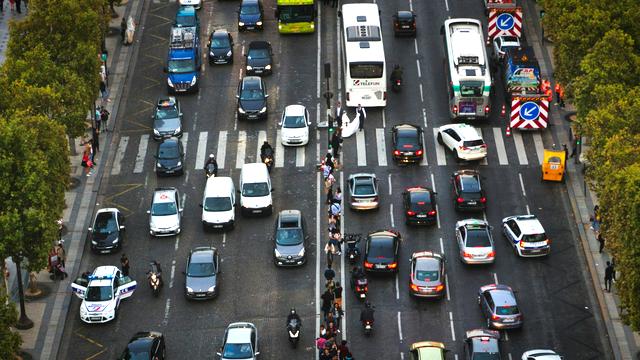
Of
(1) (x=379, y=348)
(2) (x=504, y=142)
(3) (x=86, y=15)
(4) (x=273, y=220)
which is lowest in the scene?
(1) (x=379, y=348)

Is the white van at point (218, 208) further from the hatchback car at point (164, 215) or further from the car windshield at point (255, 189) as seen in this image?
the hatchback car at point (164, 215)

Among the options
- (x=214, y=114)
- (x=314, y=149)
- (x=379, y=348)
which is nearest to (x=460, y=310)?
(x=379, y=348)

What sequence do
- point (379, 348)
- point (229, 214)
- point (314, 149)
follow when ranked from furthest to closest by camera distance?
point (314, 149)
point (229, 214)
point (379, 348)

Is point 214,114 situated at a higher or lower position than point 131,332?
higher

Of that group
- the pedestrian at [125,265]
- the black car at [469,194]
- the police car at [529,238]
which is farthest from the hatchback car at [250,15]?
the police car at [529,238]

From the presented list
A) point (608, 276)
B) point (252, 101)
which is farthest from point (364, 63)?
point (608, 276)

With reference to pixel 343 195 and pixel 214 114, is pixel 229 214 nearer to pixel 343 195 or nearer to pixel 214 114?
pixel 343 195

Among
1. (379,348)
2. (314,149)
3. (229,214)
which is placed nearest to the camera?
(379,348)
